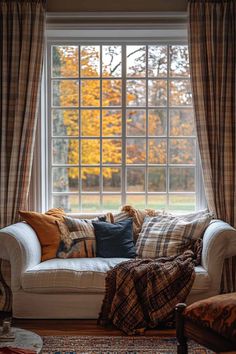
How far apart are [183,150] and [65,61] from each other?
1435 mm

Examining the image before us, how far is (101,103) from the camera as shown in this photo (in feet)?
17.0

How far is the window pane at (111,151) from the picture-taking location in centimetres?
518

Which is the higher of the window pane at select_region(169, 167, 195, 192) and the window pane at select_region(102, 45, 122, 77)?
the window pane at select_region(102, 45, 122, 77)

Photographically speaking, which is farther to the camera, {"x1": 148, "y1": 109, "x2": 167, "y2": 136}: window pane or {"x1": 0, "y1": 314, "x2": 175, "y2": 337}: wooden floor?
{"x1": 148, "y1": 109, "x2": 167, "y2": 136}: window pane

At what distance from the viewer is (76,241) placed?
4445mm

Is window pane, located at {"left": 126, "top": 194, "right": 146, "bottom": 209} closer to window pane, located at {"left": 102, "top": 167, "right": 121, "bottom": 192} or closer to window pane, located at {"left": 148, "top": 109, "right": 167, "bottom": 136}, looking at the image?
window pane, located at {"left": 102, "top": 167, "right": 121, "bottom": 192}

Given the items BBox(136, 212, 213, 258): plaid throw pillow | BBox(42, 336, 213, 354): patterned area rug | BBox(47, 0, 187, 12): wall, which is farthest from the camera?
BBox(47, 0, 187, 12): wall

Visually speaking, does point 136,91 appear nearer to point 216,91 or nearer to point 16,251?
point 216,91

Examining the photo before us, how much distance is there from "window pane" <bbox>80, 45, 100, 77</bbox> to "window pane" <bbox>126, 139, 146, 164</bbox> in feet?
2.46

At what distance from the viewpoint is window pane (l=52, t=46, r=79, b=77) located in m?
5.15

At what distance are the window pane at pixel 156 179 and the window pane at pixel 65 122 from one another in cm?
83

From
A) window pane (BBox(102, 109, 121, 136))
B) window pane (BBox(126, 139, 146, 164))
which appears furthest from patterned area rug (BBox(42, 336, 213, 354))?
window pane (BBox(102, 109, 121, 136))

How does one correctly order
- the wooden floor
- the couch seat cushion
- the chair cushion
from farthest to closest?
1. the couch seat cushion
2. the wooden floor
3. the chair cushion

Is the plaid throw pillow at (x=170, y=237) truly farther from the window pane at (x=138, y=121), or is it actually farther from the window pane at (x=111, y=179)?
the window pane at (x=138, y=121)
